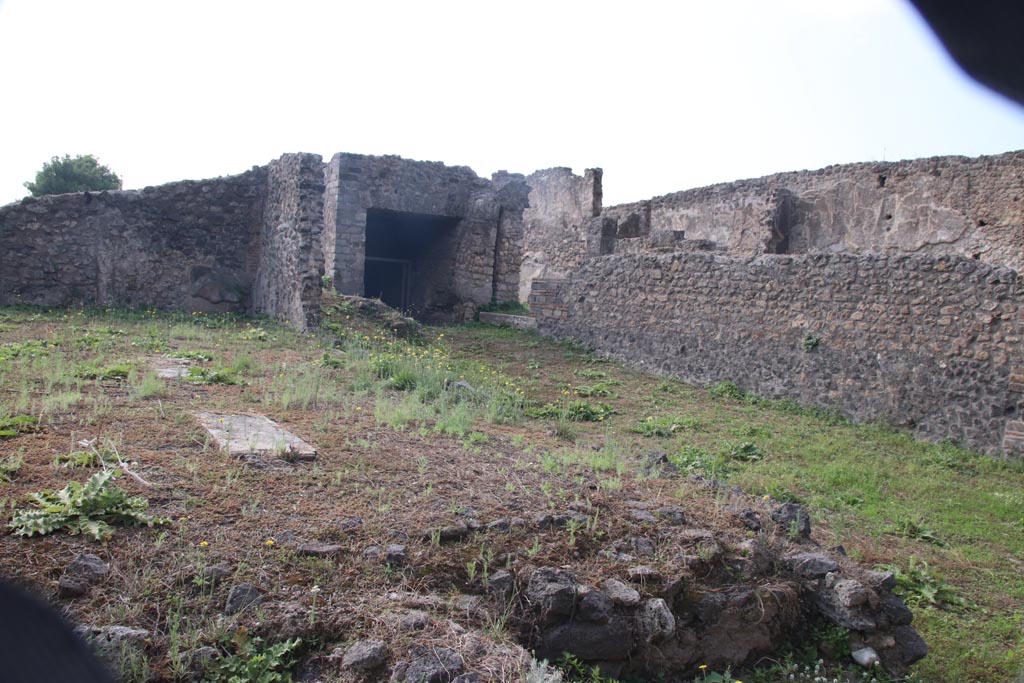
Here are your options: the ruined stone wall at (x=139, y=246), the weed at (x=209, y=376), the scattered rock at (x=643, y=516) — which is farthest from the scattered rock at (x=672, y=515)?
the ruined stone wall at (x=139, y=246)

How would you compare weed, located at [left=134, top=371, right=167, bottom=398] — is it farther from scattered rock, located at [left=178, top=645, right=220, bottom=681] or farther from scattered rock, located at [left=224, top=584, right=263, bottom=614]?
scattered rock, located at [left=178, top=645, right=220, bottom=681]

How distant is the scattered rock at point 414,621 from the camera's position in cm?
321

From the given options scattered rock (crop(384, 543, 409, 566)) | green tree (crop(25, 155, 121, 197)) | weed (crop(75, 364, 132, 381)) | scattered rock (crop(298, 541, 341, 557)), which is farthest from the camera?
green tree (crop(25, 155, 121, 197))

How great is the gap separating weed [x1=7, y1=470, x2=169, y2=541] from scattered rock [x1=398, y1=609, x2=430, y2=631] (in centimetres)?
118

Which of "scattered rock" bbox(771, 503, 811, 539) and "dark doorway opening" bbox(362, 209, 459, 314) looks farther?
"dark doorway opening" bbox(362, 209, 459, 314)

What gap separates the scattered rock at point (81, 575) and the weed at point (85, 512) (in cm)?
18

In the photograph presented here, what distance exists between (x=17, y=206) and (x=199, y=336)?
419 centimetres

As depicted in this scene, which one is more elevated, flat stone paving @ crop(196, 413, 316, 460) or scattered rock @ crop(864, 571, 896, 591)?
flat stone paving @ crop(196, 413, 316, 460)

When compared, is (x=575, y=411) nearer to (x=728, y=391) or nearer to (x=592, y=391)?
(x=592, y=391)

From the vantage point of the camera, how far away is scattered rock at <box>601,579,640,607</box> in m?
3.80

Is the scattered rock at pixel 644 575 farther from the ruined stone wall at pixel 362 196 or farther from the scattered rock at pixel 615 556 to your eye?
the ruined stone wall at pixel 362 196

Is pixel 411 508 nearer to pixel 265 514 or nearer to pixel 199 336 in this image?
pixel 265 514

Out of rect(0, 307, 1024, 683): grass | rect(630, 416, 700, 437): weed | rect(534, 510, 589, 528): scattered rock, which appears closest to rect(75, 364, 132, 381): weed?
rect(0, 307, 1024, 683): grass

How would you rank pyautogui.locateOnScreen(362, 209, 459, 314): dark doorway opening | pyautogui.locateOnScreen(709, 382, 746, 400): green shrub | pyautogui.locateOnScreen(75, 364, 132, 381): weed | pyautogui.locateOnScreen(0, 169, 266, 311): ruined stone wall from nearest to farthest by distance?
pyautogui.locateOnScreen(75, 364, 132, 381): weed, pyautogui.locateOnScreen(709, 382, 746, 400): green shrub, pyautogui.locateOnScreen(0, 169, 266, 311): ruined stone wall, pyautogui.locateOnScreen(362, 209, 459, 314): dark doorway opening
